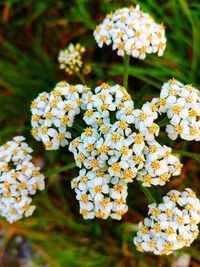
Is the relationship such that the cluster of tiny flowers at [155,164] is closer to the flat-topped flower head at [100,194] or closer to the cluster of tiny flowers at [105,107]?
the flat-topped flower head at [100,194]

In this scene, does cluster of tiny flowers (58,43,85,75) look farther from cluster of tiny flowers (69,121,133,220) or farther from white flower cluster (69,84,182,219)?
cluster of tiny flowers (69,121,133,220)

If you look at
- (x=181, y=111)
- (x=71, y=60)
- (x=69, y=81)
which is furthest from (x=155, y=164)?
(x=69, y=81)

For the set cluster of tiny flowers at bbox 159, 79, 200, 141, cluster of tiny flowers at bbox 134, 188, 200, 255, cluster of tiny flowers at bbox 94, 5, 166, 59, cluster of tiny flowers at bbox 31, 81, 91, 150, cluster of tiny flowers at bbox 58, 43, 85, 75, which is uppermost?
cluster of tiny flowers at bbox 58, 43, 85, 75

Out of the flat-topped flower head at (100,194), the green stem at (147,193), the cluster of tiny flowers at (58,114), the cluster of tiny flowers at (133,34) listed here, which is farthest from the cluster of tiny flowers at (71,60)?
the green stem at (147,193)

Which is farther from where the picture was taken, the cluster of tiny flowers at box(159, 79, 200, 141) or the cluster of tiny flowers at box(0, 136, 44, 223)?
the cluster of tiny flowers at box(0, 136, 44, 223)

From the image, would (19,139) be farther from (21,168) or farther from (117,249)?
(117,249)

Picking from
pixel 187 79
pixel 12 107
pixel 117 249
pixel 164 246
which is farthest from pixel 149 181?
pixel 12 107

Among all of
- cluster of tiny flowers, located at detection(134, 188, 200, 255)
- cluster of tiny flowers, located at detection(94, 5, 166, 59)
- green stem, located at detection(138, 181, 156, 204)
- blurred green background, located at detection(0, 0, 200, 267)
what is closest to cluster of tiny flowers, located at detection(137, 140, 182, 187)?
green stem, located at detection(138, 181, 156, 204)
